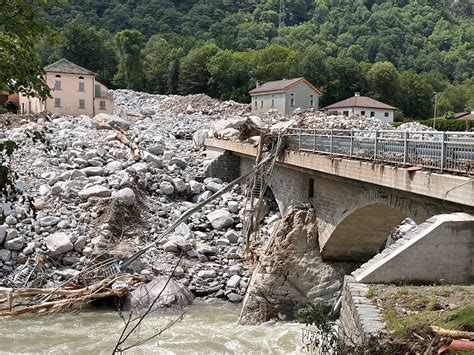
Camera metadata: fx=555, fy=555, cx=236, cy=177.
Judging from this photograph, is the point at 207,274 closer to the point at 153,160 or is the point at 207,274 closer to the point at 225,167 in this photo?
the point at 153,160

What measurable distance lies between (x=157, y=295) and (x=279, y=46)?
215ft

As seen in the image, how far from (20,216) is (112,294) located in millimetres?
5865

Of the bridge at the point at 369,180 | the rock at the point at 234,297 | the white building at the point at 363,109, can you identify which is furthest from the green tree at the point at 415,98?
the rock at the point at 234,297

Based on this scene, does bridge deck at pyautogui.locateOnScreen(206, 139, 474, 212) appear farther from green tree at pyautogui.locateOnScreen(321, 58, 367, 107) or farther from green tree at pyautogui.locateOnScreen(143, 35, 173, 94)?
green tree at pyautogui.locateOnScreen(143, 35, 173, 94)

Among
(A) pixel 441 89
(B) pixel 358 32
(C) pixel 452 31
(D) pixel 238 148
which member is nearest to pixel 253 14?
(B) pixel 358 32

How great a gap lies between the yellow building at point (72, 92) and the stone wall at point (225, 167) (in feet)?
71.2

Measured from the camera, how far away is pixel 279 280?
15.9 m

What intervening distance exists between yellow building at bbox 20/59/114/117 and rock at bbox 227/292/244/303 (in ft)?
98.6

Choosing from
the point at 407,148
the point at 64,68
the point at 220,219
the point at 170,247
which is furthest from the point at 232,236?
the point at 64,68

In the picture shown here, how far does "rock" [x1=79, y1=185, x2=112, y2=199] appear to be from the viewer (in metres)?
20.7

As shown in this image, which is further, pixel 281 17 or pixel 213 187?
A: pixel 281 17

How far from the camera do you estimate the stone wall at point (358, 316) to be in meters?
6.64

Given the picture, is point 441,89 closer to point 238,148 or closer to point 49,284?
point 238,148

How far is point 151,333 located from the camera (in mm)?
13695
